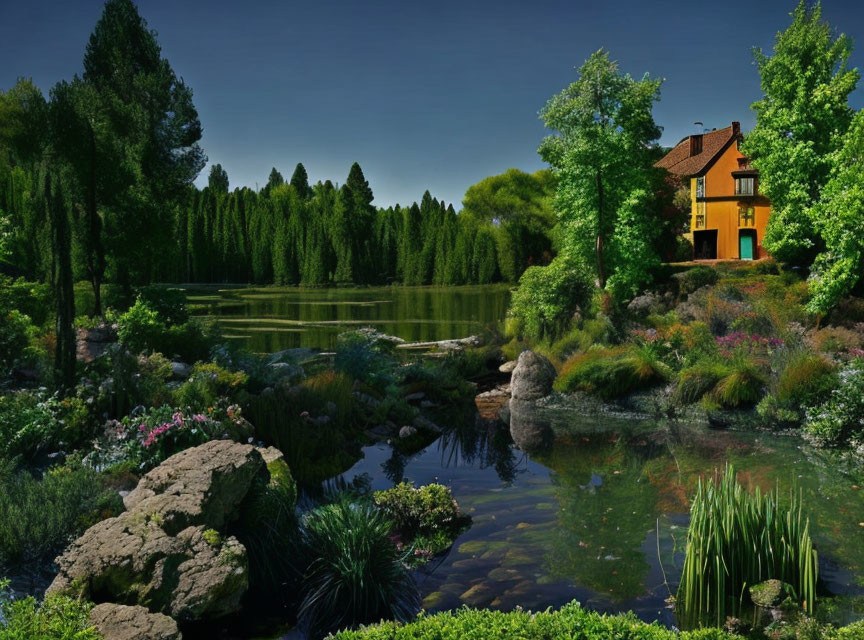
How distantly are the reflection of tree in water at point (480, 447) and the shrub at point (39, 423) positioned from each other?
521 centimetres

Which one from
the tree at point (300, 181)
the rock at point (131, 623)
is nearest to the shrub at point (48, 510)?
the rock at point (131, 623)

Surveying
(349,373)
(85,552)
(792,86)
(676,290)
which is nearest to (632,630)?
(85,552)

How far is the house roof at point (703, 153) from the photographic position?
2953 centimetres

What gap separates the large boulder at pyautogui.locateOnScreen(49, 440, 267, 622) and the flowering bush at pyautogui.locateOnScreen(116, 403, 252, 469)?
6.70 feet

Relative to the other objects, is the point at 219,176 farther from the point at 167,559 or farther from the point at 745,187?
the point at 167,559

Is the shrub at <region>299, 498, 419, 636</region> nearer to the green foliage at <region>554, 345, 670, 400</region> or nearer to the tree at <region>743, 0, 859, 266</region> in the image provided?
the green foliage at <region>554, 345, 670, 400</region>

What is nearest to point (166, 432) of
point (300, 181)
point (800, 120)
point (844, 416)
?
point (844, 416)

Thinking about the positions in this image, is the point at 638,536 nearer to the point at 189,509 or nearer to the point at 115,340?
the point at 189,509

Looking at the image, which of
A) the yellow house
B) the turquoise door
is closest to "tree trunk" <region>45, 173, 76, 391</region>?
the yellow house

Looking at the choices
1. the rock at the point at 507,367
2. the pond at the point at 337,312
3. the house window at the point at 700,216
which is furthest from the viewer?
the house window at the point at 700,216

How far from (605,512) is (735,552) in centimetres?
272

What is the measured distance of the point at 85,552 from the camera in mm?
4926

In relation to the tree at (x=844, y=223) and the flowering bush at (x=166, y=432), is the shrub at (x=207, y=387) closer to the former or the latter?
the flowering bush at (x=166, y=432)

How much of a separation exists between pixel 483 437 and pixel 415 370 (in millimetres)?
4072
